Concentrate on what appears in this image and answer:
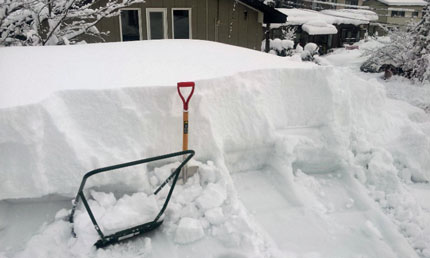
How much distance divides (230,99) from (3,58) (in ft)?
9.35

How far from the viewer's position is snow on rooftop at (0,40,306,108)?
2.87m

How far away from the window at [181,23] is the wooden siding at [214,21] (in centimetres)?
11

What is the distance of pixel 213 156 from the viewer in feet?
10.2

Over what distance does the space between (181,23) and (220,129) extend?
757cm

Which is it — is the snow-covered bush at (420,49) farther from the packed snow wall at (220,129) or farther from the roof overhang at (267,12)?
the packed snow wall at (220,129)

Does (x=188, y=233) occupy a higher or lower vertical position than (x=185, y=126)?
lower

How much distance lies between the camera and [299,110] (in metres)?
3.82

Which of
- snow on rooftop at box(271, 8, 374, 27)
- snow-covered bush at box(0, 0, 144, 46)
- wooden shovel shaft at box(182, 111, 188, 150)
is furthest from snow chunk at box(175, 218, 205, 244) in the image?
snow on rooftop at box(271, 8, 374, 27)

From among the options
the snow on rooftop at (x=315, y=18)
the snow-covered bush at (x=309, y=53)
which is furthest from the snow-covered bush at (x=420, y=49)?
the snow on rooftop at (x=315, y=18)

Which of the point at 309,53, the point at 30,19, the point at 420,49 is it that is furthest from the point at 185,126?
the point at 309,53

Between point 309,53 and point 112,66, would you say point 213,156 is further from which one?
point 309,53

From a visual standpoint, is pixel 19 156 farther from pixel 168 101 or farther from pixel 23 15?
pixel 23 15

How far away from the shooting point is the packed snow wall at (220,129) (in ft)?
7.96

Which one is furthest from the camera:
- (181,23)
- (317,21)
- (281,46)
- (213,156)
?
(317,21)
